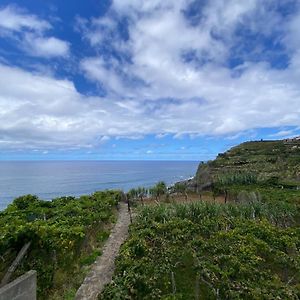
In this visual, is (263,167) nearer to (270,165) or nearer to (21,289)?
(270,165)

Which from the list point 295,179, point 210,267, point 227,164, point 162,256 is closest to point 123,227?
point 162,256

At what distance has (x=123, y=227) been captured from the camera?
1803cm

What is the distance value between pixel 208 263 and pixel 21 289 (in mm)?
5822

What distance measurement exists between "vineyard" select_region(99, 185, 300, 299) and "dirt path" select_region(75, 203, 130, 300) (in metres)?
0.67

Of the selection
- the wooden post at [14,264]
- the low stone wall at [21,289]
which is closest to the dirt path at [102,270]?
the low stone wall at [21,289]

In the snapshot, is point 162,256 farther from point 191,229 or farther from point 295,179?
point 295,179

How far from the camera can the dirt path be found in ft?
29.8

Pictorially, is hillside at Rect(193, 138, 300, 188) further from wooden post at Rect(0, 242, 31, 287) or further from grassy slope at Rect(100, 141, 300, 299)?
wooden post at Rect(0, 242, 31, 287)

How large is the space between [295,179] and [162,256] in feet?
Answer: 106

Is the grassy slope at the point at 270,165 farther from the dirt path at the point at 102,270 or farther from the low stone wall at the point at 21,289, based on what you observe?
the low stone wall at the point at 21,289

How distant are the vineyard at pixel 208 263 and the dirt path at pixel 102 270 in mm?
670

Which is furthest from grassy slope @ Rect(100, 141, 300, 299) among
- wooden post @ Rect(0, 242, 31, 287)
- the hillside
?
the hillside

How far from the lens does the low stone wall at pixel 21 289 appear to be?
654cm

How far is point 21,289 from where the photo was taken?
23.1 ft
